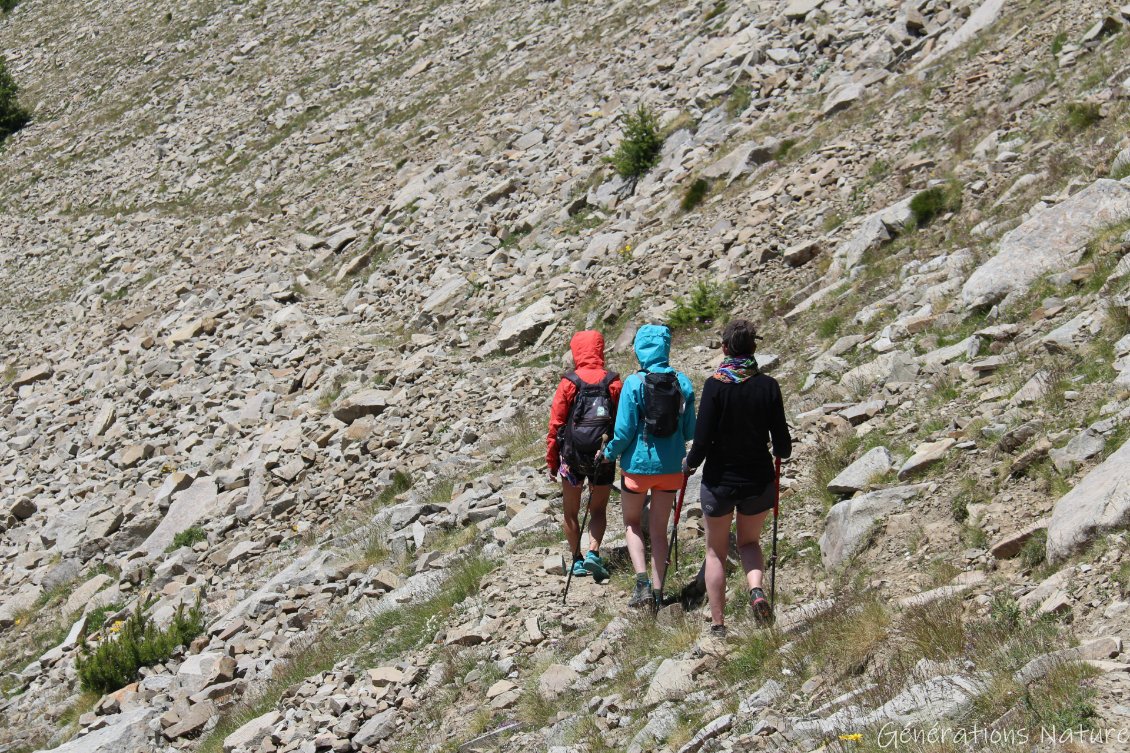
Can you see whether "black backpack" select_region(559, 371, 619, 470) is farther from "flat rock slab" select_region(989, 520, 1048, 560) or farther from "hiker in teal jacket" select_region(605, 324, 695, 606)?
"flat rock slab" select_region(989, 520, 1048, 560)

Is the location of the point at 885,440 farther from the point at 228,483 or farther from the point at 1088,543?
the point at 228,483

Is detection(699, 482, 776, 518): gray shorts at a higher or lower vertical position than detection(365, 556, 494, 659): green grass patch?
higher

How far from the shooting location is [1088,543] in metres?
5.41

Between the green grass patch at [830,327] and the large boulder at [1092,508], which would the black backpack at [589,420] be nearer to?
the large boulder at [1092,508]

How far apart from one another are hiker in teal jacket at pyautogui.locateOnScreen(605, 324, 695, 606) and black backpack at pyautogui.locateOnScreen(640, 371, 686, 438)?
33 millimetres

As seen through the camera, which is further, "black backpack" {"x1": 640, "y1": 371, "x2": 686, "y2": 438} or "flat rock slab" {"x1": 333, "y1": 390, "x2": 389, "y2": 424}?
"flat rock slab" {"x1": 333, "y1": 390, "x2": 389, "y2": 424}

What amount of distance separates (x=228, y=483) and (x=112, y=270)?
12335mm

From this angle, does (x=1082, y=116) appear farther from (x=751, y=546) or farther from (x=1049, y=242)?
(x=751, y=546)

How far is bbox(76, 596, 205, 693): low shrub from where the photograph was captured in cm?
1056

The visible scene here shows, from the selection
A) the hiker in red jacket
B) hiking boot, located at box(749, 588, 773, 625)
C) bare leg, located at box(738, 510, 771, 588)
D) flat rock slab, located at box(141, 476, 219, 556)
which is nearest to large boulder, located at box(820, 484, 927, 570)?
bare leg, located at box(738, 510, 771, 588)

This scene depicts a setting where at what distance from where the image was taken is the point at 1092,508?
555 cm

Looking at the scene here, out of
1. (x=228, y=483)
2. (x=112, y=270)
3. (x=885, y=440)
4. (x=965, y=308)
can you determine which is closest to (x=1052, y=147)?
(x=965, y=308)

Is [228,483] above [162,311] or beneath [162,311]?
beneath

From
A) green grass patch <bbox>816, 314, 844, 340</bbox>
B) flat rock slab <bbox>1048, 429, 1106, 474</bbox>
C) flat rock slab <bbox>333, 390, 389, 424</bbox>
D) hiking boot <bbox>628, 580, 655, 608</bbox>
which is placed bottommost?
green grass patch <bbox>816, 314, 844, 340</bbox>
